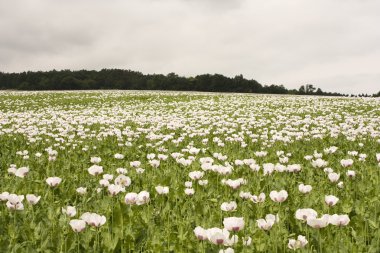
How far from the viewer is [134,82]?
74250 millimetres

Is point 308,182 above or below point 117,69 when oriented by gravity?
below

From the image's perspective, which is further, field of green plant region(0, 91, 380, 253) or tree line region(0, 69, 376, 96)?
tree line region(0, 69, 376, 96)

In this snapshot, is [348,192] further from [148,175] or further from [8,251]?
[8,251]

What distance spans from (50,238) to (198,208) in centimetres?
162

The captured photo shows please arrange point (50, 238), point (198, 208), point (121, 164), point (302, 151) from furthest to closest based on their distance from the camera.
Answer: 1. point (302, 151)
2. point (121, 164)
3. point (198, 208)
4. point (50, 238)

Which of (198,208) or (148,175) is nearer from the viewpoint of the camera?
(198,208)

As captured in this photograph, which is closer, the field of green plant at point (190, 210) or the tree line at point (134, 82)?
the field of green plant at point (190, 210)

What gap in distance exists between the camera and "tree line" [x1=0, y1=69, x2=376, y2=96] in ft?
227

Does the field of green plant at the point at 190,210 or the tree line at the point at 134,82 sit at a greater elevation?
the tree line at the point at 134,82

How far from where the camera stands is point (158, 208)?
435 centimetres

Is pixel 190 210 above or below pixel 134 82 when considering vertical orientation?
below

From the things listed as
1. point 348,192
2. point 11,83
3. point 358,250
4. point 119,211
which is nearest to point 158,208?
point 119,211

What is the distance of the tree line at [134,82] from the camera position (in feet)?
227

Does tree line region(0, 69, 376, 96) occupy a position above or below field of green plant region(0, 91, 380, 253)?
above
